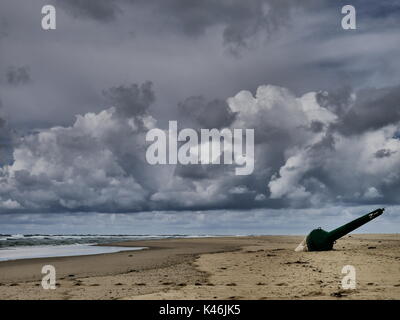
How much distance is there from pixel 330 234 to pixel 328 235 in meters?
0.15

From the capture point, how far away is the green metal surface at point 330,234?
82.3 ft

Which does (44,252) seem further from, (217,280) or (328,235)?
(217,280)

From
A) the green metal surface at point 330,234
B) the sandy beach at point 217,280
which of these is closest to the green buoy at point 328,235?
the green metal surface at point 330,234

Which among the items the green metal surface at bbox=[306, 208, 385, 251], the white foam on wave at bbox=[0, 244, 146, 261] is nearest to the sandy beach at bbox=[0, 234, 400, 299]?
the green metal surface at bbox=[306, 208, 385, 251]

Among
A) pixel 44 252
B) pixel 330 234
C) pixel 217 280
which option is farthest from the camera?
pixel 44 252

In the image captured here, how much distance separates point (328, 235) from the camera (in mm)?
25672

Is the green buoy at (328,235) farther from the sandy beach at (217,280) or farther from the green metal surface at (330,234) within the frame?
the sandy beach at (217,280)

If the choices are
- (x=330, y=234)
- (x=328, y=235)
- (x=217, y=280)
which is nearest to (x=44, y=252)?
(x=328, y=235)
